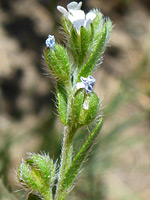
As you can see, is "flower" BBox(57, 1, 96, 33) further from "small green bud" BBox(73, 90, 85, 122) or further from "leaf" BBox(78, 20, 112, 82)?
"small green bud" BBox(73, 90, 85, 122)

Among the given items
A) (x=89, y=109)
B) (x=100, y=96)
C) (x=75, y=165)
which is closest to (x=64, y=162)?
(x=75, y=165)

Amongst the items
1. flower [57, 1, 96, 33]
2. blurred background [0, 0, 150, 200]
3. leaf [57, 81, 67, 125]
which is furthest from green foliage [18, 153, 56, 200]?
blurred background [0, 0, 150, 200]

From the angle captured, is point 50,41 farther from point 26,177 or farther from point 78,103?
point 26,177

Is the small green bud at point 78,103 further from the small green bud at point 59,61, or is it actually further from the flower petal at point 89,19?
the flower petal at point 89,19

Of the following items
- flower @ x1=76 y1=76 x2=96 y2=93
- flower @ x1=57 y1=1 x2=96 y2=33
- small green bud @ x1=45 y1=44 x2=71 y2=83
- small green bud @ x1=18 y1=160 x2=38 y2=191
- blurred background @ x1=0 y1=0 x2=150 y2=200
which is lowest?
small green bud @ x1=18 y1=160 x2=38 y2=191

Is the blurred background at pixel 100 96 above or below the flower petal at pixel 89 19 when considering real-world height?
above

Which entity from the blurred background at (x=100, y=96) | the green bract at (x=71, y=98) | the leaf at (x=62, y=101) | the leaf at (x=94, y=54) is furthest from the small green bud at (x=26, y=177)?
the blurred background at (x=100, y=96)

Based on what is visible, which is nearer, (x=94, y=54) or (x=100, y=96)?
(x=94, y=54)
